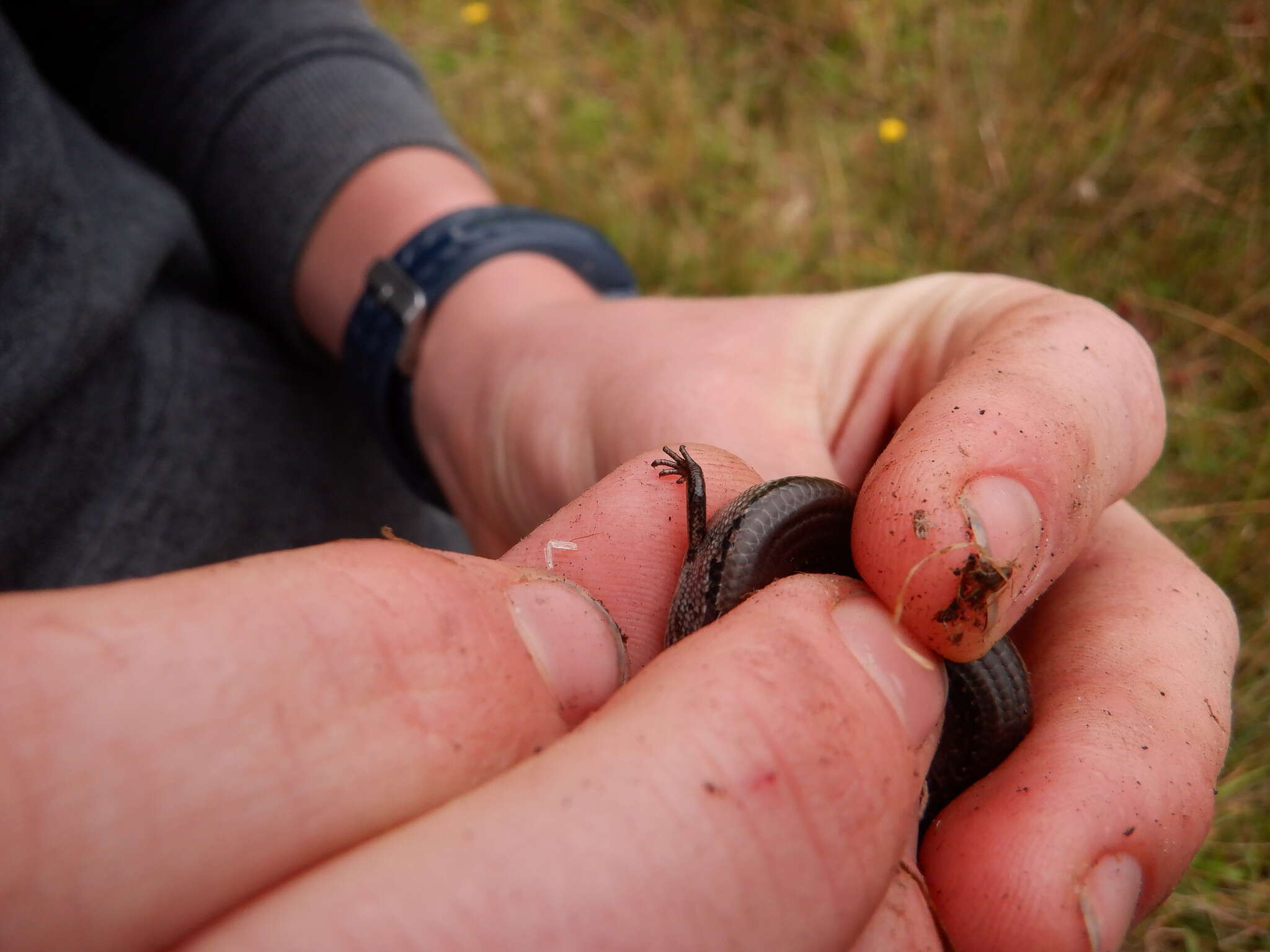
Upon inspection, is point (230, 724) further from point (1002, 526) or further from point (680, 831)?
point (1002, 526)

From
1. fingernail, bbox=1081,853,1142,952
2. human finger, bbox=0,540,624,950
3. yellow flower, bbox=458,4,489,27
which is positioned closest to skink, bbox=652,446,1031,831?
fingernail, bbox=1081,853,1142,952

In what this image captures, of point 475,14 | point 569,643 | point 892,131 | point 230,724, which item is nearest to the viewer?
point 230,724

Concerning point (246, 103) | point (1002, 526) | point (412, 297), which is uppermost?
point (246, 103)

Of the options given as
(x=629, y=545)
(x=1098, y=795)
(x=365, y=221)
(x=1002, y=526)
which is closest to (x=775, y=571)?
(x=629, y=545)

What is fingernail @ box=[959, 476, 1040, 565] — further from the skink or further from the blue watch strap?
the blue watch strap

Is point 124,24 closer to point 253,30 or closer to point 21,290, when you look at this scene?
point 253,30

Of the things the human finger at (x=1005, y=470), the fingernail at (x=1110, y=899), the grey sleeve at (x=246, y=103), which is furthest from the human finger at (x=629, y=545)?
the grey sleeve at (x=246, y=103)
